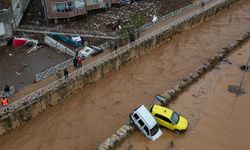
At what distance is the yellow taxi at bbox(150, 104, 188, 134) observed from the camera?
25.4m

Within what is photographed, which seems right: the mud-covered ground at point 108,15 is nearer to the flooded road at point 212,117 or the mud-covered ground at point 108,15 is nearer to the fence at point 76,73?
the fence at point 76,73

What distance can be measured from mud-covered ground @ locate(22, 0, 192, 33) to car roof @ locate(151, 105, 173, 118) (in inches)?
518

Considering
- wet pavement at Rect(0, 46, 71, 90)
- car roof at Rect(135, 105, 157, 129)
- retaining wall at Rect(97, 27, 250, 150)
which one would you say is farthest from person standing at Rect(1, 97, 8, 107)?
car roof at Rect(135, 105, 157, 129)

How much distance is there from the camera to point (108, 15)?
39.2 meters

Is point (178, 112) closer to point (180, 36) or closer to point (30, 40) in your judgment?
point (180, 36)

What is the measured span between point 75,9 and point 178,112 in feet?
56.7

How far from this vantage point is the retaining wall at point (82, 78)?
83.3ft

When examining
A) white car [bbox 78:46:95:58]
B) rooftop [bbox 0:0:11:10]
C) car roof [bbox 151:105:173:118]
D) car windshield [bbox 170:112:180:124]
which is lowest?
car windshield [bbox 170:112:180:124]

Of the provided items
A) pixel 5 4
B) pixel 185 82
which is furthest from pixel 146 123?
pixel 5 4

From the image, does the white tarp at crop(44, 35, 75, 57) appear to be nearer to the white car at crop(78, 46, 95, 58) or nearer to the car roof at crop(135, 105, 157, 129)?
the white car at crop(78, 46, 95, 58)

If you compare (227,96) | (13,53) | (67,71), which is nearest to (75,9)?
(13,53)

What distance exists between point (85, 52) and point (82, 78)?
139 inches

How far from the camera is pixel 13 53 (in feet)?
109

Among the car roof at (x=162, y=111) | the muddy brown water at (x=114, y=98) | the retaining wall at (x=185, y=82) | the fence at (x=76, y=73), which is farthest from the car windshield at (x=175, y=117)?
the fence at (x=76, y=73)
